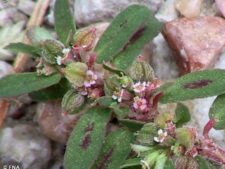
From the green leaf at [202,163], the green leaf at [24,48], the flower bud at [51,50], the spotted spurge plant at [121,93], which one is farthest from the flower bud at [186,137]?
the green leaf at [24,48]

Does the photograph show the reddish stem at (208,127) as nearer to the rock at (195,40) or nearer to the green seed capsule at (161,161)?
the green seed capsule at (161,161)

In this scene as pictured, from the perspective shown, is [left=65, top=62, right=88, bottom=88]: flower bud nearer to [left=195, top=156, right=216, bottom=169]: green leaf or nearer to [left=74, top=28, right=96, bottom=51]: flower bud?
[left=74, top=28, right=96, bottom=51]: flower bud

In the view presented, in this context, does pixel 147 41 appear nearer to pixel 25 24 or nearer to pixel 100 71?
pixel 100 71

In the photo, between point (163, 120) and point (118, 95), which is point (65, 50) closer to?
point (118, 95)

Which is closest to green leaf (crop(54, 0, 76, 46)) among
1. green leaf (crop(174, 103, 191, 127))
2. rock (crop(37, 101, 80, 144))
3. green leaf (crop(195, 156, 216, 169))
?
rock (crop(37, 101, 80, 144))

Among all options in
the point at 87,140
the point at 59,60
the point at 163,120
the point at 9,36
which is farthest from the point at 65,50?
the point at 9,36

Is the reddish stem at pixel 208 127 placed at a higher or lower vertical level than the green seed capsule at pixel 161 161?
lower
